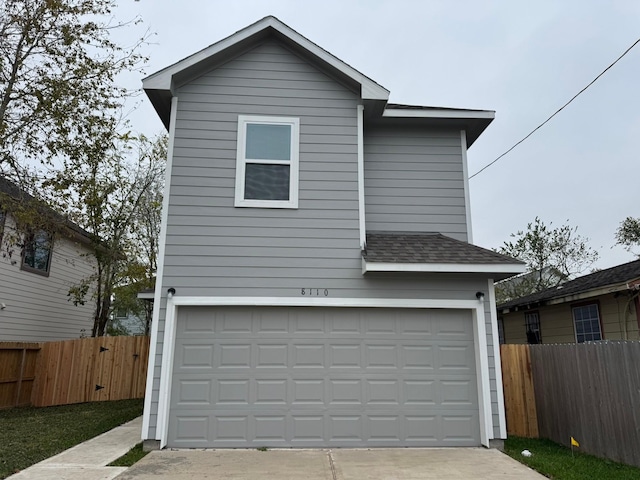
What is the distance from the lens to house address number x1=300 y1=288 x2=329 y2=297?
6.88 m

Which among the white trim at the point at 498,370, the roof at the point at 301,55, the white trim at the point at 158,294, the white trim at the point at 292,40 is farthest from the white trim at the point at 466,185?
the white trim at the point at 158,294

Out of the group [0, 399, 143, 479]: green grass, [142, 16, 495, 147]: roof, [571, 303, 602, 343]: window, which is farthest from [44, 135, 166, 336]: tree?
[571, 303, 602, 343]: window

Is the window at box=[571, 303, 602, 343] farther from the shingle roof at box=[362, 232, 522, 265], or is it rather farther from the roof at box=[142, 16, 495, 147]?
the roof at box=[142, 16, 495, 147]

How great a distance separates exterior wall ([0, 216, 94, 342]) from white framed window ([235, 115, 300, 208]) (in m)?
6.40

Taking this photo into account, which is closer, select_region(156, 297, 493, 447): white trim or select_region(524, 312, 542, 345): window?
select_region(156, 297, 493, 447): white trim

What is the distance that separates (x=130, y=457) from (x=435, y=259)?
493 centimetres

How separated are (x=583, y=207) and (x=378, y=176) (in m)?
20.5

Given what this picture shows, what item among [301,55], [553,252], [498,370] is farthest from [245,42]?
[553,252]

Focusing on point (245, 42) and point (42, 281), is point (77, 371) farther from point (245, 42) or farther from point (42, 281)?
point (245, 42)

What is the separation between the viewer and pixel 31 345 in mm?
11109

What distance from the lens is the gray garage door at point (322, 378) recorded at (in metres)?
6.60

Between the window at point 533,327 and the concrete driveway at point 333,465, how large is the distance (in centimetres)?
743

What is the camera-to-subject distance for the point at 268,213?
7.12 m

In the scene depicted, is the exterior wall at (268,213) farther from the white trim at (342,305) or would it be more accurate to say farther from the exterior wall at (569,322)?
the exterior wall at (569,322)
